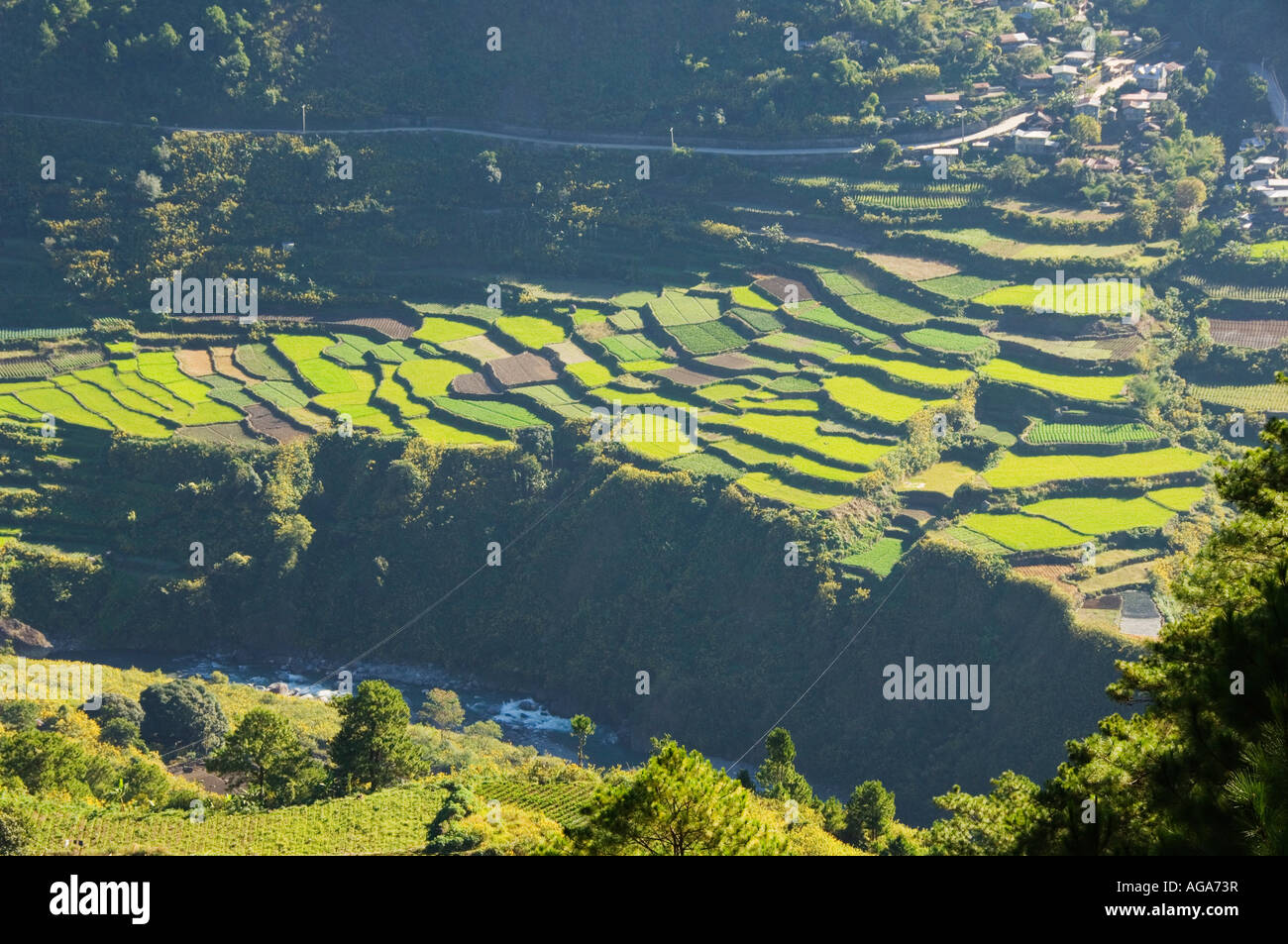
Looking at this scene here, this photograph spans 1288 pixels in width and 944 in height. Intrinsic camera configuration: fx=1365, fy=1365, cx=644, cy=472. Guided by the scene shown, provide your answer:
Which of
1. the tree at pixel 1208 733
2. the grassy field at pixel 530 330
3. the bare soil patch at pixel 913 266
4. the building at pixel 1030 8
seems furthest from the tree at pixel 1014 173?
the tree at pixel 1208 733

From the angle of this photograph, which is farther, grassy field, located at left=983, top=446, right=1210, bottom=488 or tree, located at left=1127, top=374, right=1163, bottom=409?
tree, located at left=1127, top=374, right=1163, bottom=409

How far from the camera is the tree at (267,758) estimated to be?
3672 cm

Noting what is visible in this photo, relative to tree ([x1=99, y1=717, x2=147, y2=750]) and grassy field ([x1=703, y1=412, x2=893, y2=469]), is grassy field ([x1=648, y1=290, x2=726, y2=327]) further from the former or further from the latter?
tree ([x1=99, y1=717, x2=147, y2=750])

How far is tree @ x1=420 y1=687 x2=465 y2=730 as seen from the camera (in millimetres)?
51750

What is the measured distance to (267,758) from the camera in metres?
36.8

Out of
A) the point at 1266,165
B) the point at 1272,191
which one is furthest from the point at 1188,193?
the point at 1266,165

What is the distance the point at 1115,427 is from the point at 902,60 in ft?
104

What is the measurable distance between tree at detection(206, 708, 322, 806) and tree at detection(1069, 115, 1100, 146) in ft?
178

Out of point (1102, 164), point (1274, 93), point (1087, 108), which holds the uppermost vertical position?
point (1274, 93)

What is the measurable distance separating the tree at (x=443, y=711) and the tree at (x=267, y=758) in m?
14.2

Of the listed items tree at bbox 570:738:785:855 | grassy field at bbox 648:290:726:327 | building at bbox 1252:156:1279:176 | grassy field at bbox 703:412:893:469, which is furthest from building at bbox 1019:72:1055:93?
tree at bbox 570:738:785:855

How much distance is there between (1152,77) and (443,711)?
54382 mm

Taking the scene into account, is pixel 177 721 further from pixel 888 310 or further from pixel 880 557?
pixel 888 310
